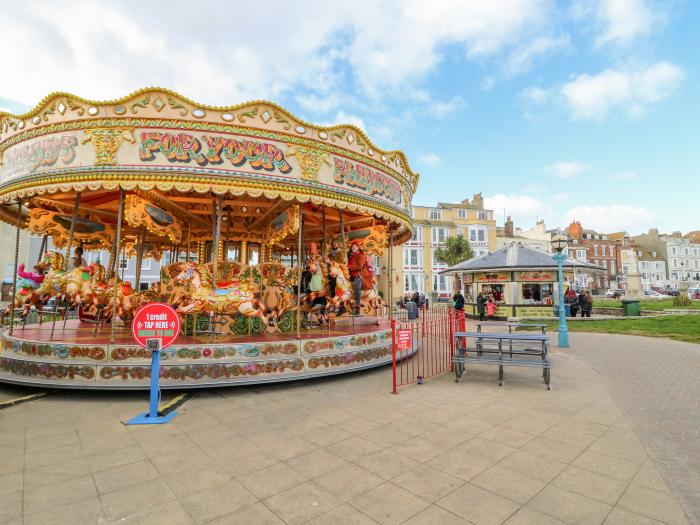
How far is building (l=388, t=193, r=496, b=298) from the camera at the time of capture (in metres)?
40.0

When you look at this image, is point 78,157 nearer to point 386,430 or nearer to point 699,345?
point 386,430

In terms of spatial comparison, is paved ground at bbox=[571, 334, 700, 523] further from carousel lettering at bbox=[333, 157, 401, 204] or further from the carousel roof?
the carousel roof

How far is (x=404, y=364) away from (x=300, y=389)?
3201 millimetres

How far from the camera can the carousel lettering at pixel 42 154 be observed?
6.73 m

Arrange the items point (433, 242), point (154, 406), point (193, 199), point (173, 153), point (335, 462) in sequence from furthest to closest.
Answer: point (433, 242) → point (193, 199) → point (173, 153) → point (154, 406) → point (335, 462)

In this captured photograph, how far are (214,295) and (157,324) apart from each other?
6.36 ft

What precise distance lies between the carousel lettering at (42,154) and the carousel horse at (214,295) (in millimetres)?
3002

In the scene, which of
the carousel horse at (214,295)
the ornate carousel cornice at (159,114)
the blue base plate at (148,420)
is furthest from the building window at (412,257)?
the blue base plate at (148,420)

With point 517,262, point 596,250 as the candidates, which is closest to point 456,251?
point 517,262

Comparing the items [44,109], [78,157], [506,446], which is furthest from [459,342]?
[44,109]

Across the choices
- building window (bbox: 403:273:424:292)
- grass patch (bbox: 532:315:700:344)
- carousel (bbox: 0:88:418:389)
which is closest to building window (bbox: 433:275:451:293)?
building window (bbox: 403:273:424:292)

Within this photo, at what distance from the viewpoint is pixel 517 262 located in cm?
2227

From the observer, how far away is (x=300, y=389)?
6.66m

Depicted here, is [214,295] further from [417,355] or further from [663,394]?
[663,394]
